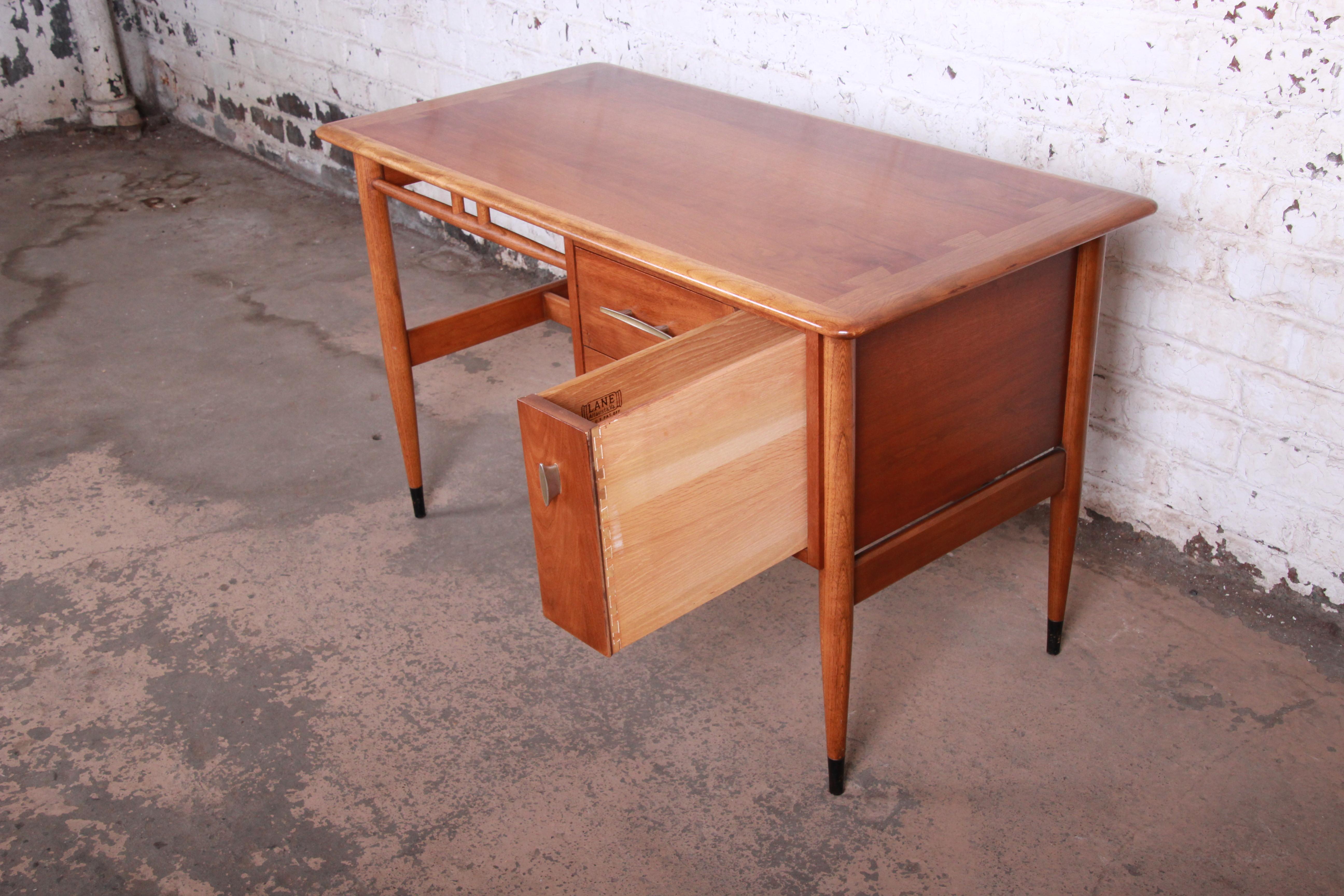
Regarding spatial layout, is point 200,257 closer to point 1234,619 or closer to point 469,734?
point 469,734

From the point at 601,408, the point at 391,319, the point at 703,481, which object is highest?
the point at 601,408

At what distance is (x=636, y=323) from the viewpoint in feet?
5.42

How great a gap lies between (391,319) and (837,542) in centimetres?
113

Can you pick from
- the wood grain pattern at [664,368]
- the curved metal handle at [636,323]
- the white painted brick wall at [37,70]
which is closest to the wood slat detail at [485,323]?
the curved metal handle at [636,323]

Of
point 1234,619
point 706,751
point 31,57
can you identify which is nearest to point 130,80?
point 31,57

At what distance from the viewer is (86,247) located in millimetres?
3754

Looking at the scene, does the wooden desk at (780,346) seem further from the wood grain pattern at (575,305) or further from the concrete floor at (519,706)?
the concrete floor at (519,706)

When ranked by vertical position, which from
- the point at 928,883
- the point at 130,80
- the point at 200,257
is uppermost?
the point at 130,80

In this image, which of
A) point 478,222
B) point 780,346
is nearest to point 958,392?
point 780,346

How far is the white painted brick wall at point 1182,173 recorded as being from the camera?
1783 mm

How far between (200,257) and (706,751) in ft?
8.67

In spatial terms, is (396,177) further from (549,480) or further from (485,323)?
(549,480)

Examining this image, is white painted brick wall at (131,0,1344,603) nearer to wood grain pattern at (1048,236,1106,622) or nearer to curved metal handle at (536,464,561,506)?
wood grain pattern at (1048,236,1106,622)

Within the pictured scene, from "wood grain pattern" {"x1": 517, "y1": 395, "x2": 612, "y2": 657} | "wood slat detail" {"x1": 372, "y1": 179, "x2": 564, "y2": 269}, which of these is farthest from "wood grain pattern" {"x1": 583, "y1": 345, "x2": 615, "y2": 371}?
"wood grain pattern" {"x1": 517, "y1": 395, "x2": 612, "y2": 657}
